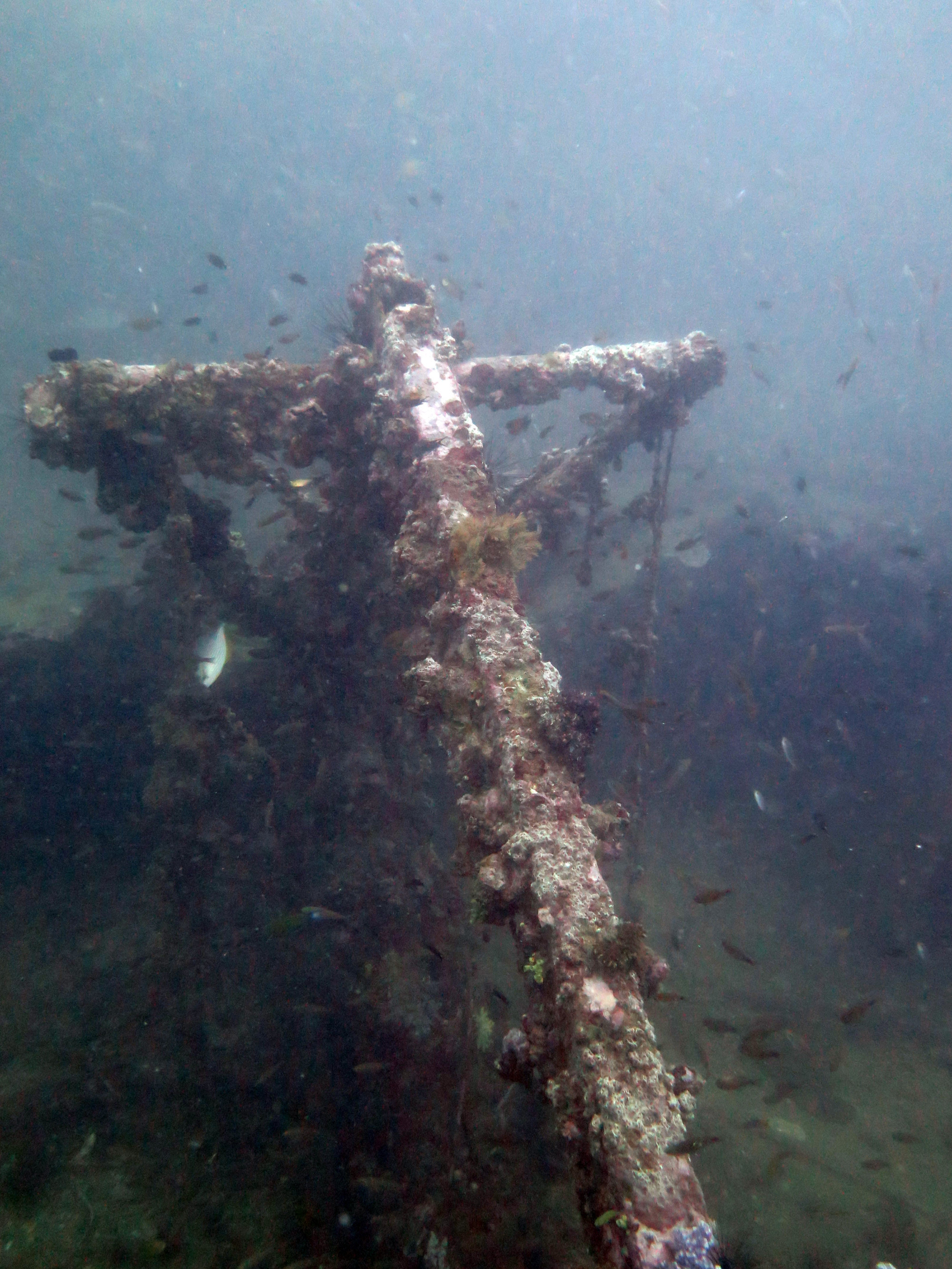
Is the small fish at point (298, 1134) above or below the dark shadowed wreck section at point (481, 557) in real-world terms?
below

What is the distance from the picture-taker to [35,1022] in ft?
20.4

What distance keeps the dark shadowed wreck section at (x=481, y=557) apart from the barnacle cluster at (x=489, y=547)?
0.02 metres

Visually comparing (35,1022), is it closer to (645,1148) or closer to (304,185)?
(645,1148)

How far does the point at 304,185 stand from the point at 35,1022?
2962 inches

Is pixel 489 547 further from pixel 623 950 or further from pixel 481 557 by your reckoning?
pixel 623 950

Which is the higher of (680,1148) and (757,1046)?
(680,1148)

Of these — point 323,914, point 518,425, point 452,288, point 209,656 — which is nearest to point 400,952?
point 323,914

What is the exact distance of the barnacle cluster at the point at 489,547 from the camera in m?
4.69

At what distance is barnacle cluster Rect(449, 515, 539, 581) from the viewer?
4691mm

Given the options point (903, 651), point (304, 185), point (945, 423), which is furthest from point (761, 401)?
point (304, 185)

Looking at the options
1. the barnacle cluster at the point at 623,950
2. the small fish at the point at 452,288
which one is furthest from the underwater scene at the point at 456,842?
the small fish at the point at 452,288

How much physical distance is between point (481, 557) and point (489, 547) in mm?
118

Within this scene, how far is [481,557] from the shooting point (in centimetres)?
476

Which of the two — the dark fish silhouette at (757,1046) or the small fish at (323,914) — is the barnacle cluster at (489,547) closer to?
the small fish at (323,914)
